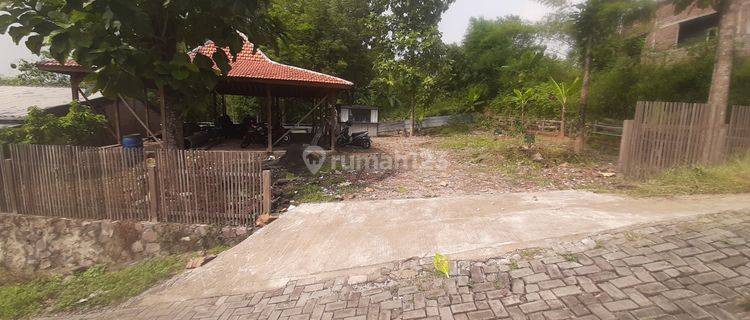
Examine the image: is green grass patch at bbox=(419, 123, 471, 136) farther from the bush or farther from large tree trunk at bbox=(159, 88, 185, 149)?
the bush

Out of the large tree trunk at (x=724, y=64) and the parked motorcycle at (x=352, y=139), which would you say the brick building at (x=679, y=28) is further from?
the parked motorcycle at (x=352, y=139)

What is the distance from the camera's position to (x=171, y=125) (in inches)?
246

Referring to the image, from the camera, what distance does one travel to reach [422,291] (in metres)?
3.36

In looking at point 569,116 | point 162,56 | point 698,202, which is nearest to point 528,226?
point 698,202

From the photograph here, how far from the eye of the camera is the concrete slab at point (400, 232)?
398 cm

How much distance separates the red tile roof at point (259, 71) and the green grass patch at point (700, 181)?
747 cm

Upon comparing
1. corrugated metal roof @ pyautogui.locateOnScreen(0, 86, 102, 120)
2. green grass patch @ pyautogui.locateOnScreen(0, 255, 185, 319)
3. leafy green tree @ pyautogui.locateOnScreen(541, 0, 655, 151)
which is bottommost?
green grass patch @ pyautogui.locateOnScreen(0, 255, 185, 319)

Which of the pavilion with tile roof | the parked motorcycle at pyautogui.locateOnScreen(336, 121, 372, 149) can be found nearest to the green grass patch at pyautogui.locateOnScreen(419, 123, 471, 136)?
the parked motorcycle at pyautogui.locateOnScreen(336, 121, 372, 149)

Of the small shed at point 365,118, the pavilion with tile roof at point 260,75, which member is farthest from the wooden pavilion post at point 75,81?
the small shed at point 365,118

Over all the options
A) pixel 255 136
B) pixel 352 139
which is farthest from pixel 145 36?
pixel 352 139

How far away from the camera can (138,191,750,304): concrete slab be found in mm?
3977

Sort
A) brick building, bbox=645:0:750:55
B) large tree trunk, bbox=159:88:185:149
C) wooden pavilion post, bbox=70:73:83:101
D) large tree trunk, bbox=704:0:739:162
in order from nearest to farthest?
large tree trunk, bbox=159:88:185:149 → large tree trunk, bbox=704:0:739:162 → wooden pavilion post, bbox=70:73:83:101 → brick building, bbox=645:0:750:55

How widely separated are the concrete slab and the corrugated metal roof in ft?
34.9

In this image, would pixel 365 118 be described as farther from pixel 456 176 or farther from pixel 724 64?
pixel 724 64
